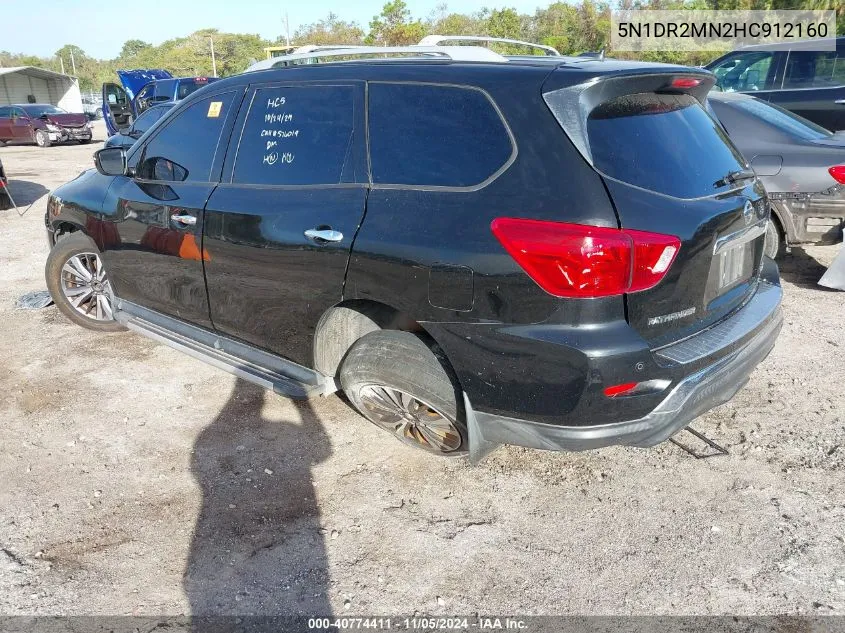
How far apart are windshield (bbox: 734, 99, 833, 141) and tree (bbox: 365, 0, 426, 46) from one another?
39.4 metres

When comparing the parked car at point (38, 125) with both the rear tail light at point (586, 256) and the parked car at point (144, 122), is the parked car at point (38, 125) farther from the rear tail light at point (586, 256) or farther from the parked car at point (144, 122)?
the rear tail light at point (586, 256)

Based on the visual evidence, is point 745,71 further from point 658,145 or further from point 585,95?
point 585,95

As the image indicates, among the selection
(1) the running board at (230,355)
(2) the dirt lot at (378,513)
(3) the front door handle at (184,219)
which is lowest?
(2) the dirt lot at (378,513)

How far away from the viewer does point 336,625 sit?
2371 millimetres

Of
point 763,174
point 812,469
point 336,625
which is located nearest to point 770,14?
point 763,174

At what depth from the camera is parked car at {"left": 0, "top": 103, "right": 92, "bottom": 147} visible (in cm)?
2336

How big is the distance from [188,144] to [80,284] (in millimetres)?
1764

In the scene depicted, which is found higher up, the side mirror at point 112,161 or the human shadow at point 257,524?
the side mirror at point 112,161

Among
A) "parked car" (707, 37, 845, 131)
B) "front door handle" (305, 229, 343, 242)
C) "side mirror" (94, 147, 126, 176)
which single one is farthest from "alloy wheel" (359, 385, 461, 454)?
"parked car" (707, 37, 845, 131)

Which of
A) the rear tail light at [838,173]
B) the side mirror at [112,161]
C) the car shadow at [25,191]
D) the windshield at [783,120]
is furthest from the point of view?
the car shadow at [25,191]

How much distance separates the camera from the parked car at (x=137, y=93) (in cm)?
1760

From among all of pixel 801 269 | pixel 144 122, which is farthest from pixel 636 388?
pixel 144 122

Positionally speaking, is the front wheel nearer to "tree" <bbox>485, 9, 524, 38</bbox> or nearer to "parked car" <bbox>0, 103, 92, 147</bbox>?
"parked car" <bbox>0, 103, 92, 147</bbox>

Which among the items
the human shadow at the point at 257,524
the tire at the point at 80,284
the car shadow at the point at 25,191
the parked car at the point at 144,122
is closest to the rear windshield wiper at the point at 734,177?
the human shadow at the point at 257,524
